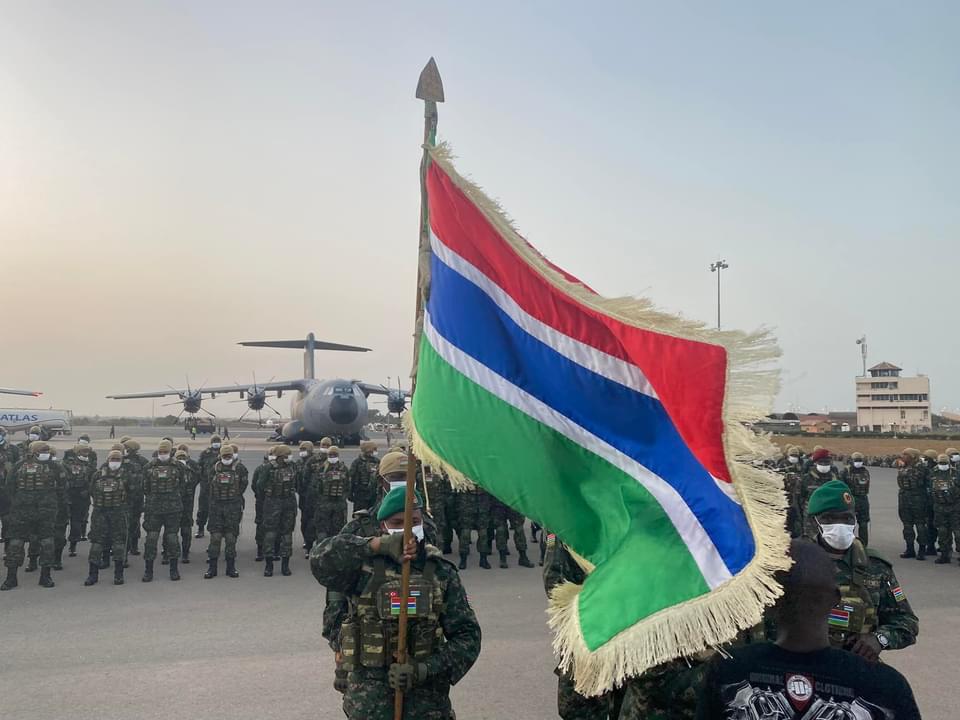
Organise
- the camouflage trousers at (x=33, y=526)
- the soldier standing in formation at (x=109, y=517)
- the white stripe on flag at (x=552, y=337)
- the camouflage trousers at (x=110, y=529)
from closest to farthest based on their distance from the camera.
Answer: the white stripe on flag at (x=552, y=337)
the camouflage trousers at (x=33, y=526)
the soldier standing in formation at (x=109, y=517)
the camouflage trousers at (x=110, y=529)

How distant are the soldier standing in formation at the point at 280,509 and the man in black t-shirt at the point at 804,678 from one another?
854cm

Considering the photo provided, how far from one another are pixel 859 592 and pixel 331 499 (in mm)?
7831

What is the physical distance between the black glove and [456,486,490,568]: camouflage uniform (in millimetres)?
7003

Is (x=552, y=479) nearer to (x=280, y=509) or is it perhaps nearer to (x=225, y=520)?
(x=280, y=509)

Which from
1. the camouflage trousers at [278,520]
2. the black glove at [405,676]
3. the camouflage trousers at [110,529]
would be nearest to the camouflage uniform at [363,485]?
the camouflage trousers at [278,520]

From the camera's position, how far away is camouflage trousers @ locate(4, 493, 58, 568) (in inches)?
351

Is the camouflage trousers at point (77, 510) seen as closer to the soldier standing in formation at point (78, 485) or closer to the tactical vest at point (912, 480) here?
the soldier standing in formation at point (78, 485)

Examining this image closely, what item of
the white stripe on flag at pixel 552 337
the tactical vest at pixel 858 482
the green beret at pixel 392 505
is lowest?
the tactical vest at pixel 858 482

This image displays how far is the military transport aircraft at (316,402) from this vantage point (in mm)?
27969

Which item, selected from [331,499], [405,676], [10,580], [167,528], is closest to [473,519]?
[331,499]

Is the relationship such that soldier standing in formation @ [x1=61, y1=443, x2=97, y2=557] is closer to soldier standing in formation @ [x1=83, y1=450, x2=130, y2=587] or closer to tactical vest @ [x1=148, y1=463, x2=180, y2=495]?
soldier standing in formation @ [x1=83, y1=450, x2=130, y2=587]

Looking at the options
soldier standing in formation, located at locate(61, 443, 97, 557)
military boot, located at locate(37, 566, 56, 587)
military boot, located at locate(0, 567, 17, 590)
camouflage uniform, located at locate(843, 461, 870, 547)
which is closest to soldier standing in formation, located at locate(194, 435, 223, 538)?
soldier standing in formation, located at locate(61, 443, 97, 557)

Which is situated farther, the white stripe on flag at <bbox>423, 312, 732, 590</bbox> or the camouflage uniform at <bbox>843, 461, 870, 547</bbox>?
the camouflage uniform at <bbox>843, 461, 870, 547</bbox>

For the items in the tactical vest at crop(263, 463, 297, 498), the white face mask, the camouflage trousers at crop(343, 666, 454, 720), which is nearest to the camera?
the camouflage trousers at crop(343, 666, 454, 720)
